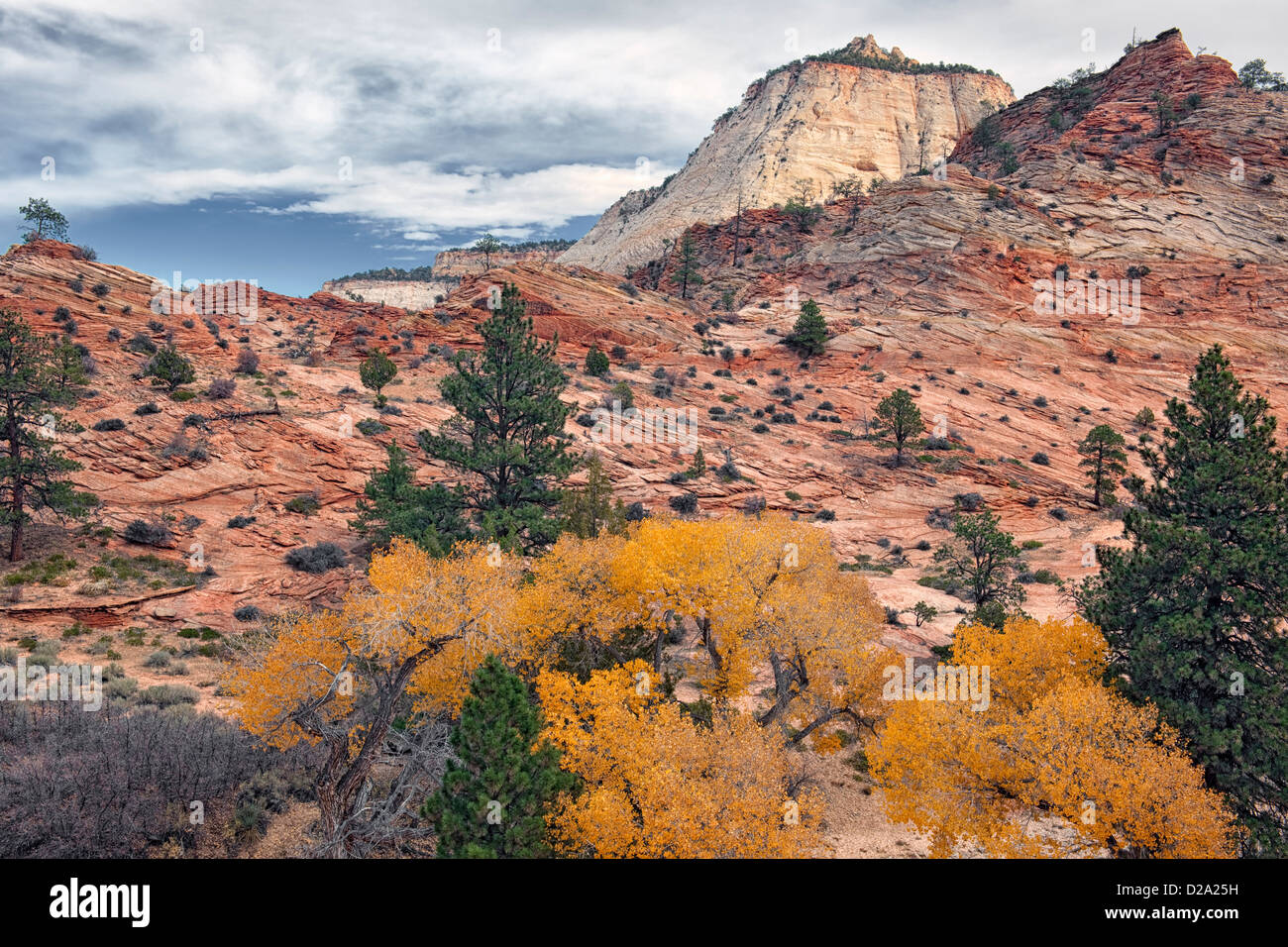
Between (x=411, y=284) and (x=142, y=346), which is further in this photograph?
(x=411, y=284)

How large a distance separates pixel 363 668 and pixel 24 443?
22.8 meters

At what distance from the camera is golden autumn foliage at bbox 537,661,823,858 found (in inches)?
526

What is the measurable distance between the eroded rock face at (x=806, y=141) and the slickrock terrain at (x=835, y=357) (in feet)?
83.1

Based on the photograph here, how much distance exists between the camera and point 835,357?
65062 millimetres

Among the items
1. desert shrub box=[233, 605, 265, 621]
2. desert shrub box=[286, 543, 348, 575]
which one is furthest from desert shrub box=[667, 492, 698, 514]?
desert shrub box=[233, 605, 265, 621]

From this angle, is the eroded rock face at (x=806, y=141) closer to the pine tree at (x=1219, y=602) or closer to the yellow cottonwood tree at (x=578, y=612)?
the yellow cottonwood tree at (x=578, y=612)

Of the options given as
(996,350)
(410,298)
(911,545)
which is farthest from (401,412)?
(410,298)

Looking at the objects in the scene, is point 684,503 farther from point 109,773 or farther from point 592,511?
point 109,773

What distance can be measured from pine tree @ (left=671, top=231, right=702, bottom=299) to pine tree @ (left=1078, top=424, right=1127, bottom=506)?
5510cm

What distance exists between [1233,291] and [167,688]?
9994cm

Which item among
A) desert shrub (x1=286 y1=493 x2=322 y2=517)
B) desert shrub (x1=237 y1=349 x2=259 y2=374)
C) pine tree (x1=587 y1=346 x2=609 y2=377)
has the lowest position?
desert shrub (x1=286 y1=493 x2=322 y2=517)

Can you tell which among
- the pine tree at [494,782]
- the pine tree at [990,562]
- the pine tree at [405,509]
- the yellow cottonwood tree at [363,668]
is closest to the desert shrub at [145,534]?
the pine tree at [405,509]

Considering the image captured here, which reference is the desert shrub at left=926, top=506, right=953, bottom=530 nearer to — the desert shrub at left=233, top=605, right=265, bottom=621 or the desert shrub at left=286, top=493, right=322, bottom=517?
the desert shrub at left=286, top=493, right=322, bottom=517

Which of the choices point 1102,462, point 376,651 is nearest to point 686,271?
point 1102,462
